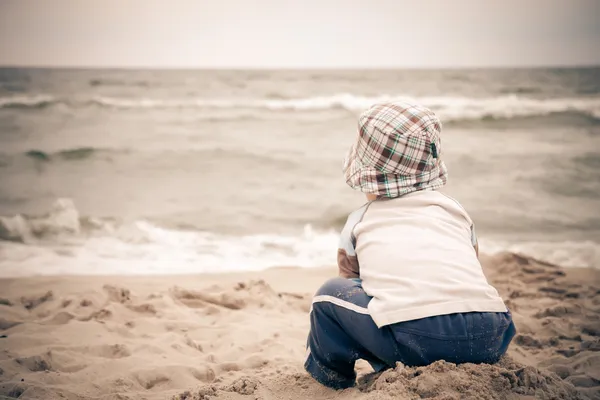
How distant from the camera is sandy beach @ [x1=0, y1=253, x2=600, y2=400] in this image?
139 cm

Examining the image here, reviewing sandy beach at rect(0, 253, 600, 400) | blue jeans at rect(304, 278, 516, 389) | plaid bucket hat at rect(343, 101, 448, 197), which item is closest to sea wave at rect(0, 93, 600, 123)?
sandy beach at rect(0, 253, 600, 400)

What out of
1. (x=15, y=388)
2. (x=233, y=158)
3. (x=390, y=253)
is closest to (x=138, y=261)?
(x=15, y=388)

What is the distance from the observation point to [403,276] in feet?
4.45

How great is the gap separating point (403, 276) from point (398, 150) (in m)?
0.35

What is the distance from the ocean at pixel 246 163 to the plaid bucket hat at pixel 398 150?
214cm

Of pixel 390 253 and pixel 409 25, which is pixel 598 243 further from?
pixel 409 25

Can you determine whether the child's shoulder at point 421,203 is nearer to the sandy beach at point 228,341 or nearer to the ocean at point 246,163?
the sandy beach at point 228,341

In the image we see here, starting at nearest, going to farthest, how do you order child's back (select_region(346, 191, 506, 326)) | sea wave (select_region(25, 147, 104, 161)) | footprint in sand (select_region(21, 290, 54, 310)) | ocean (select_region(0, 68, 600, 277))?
child's back (select_region(346, 191, 506, 326)), footprint in sand (select_region(21, 290, 54, 310)), ocean (select_region(0, 68, 600, 277)), sea wave (select_region(25, 147, 104, 161))

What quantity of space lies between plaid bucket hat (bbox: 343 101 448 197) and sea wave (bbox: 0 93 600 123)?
6.81 metres

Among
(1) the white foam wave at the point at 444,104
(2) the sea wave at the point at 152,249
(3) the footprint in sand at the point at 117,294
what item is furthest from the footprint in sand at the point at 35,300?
(1) the white foam wave at the point at 444,104

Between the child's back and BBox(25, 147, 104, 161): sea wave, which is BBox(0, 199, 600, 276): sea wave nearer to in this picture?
BBox(25, 147, 104, 161): sea wave

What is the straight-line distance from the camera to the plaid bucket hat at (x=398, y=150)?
1473mm

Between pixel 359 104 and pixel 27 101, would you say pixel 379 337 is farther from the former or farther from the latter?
pixel 27 101

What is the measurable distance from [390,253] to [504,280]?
1.99 metres
